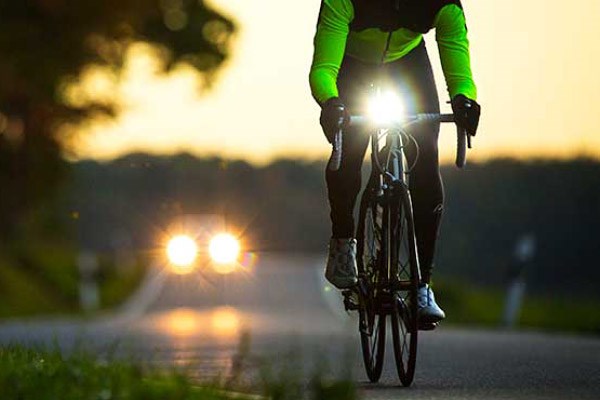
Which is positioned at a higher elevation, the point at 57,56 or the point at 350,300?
the point at 57,56

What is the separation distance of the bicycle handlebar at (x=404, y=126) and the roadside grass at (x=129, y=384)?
4.07 feet

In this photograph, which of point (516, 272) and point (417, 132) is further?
point (516, 272)

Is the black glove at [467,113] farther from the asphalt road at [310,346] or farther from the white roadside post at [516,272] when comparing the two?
the white roadside post at [516,272]

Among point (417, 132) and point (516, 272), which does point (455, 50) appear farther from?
point (516, 272)

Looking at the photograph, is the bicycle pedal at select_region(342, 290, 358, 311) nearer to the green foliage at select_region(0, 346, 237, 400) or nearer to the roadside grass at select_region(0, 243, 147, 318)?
the green foliage at select_region(0, 346, 237, 400)

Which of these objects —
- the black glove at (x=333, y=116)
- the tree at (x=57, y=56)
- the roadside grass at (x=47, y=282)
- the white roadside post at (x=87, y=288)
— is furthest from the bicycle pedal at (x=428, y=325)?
the tree at (x=57, y=56)

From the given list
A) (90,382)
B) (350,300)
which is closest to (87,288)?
(350,300)

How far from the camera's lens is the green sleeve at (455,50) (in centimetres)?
984

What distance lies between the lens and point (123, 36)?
3616 cm

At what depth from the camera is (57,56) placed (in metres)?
34.6

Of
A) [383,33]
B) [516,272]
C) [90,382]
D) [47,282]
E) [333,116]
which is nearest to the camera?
[90,382]

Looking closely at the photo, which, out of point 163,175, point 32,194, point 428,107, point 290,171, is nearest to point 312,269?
point 32,194

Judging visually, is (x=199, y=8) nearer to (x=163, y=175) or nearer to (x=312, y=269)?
(x=312, y=269)

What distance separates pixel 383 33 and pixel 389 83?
1.21 feet
